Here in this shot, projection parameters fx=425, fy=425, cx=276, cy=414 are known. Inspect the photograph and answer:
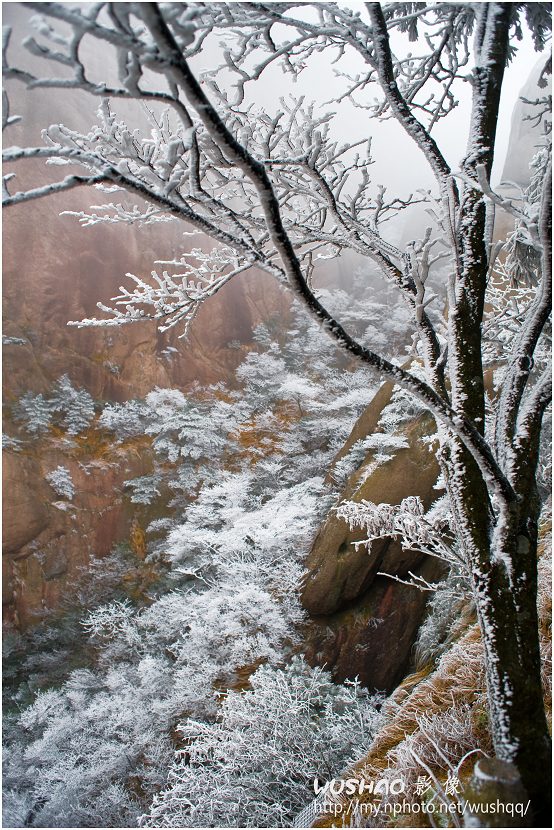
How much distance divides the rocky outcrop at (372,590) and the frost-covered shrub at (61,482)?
3.92m

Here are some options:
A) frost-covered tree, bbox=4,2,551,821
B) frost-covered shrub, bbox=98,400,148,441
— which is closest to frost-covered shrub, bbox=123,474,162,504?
frost-covered shrub, bbox=98,400,148,441

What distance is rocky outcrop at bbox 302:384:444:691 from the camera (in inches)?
197

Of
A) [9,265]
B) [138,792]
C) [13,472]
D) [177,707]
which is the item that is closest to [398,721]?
[177,707]

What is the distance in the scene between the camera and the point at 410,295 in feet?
6.04

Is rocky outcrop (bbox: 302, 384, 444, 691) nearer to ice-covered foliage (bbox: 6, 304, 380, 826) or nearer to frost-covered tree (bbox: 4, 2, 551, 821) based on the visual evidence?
ice-covered foliage (bbox: 6, 304, 380, 826)

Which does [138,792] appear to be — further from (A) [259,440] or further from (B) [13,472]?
(A) [259,440]

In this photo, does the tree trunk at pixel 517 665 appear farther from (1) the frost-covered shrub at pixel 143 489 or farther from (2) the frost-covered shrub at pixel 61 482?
(2) the frost-covered shrub at pixel 61 482

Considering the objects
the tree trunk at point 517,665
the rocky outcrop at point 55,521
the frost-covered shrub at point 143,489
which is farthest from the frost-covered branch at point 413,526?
the rocky outcrop at point 55,521

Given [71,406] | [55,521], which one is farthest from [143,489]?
[71,406]

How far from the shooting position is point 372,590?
5305 millimetres

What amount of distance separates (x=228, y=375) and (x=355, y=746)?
22.5 ft

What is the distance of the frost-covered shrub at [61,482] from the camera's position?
6676 millimetres

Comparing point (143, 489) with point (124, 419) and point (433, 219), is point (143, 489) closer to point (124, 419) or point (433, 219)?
point (124, 419)

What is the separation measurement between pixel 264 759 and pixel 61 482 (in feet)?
16.1
